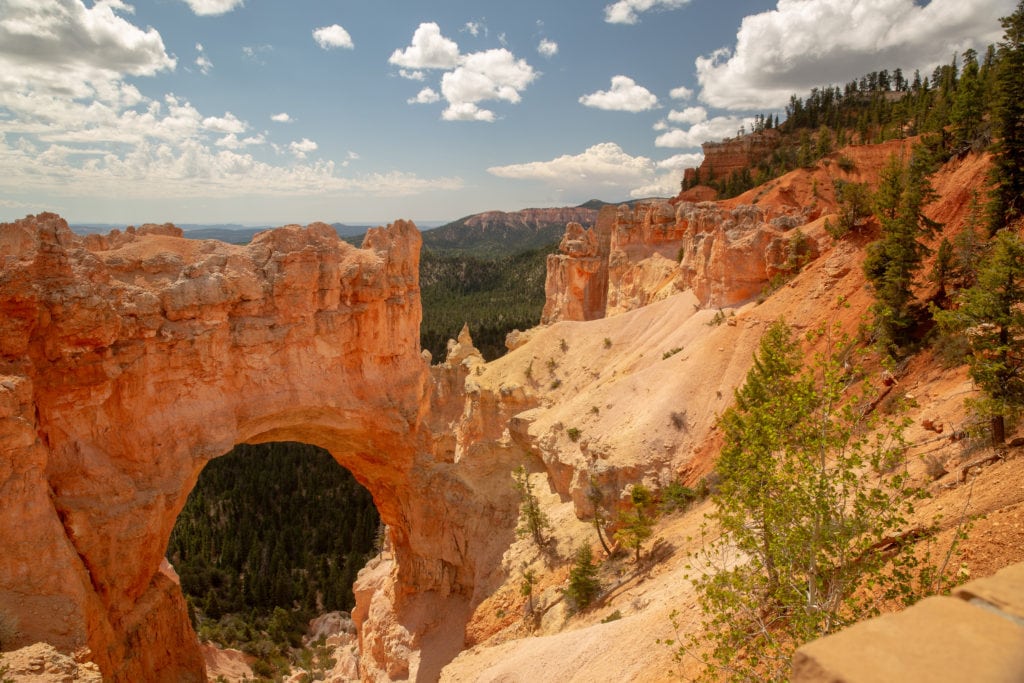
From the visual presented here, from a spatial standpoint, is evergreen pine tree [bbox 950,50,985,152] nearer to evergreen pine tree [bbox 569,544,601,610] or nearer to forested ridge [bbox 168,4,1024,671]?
forested ridge [bbox 168,4,1024,671]

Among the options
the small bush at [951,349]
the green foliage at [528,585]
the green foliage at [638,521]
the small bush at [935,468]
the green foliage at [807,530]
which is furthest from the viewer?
the green foliage at [528,585]

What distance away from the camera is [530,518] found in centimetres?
2420

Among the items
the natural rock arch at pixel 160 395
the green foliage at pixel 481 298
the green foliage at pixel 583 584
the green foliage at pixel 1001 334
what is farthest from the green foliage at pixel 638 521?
the green foliage at pixel 481 298

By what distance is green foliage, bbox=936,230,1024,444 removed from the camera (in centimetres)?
1293

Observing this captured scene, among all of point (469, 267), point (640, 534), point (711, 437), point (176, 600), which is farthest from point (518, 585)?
point (469, 267)

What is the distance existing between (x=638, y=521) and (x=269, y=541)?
4165 centimetres

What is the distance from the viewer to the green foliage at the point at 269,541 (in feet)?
142

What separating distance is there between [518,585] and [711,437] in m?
10.7

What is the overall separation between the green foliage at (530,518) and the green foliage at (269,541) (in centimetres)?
2532

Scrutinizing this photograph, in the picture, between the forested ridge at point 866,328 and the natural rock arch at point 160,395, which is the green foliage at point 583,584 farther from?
the forested ridge at point 866,328

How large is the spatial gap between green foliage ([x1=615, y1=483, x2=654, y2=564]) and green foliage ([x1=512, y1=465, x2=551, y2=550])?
11.5 feet

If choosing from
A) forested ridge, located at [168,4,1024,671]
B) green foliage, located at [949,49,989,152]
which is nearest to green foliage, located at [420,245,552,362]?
forested ridge, located at [168,4,1024,671]

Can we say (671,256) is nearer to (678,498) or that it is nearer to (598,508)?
(678,498)

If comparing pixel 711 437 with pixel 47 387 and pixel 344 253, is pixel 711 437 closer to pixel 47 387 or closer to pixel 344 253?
pixel 344 253
